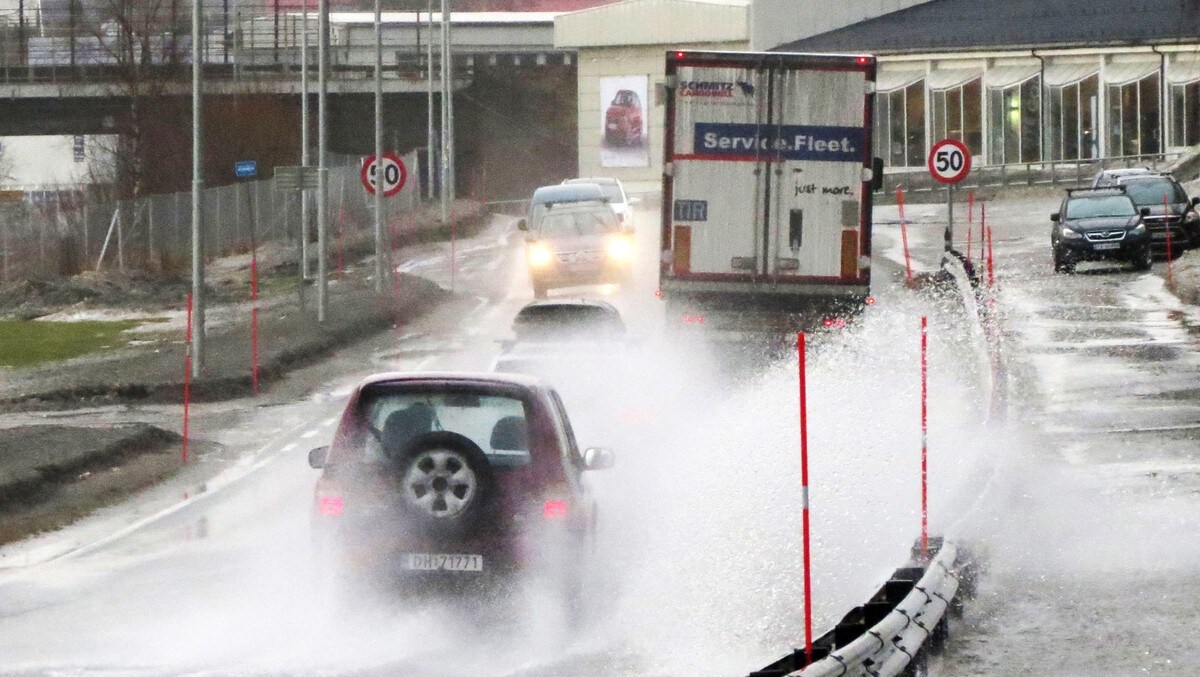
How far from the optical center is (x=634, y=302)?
121ft

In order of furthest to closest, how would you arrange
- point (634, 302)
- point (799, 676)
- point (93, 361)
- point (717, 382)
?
1. point (634, 302)
2. point (93, 361)
3. point (717, 382)
4. point (799, 676)

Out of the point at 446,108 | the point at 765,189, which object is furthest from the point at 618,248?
the point at 446,108

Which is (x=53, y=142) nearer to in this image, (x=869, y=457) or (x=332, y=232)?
(x=332, y=232)

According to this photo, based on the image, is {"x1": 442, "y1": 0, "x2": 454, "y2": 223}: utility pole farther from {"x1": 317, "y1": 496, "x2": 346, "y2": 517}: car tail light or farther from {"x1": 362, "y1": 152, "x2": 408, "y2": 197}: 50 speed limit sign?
{"x1": 317, "y1": 496, "x2": 346, "y2": 517}: car tail light

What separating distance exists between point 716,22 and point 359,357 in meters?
57.0

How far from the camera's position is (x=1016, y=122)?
7312 centimetres

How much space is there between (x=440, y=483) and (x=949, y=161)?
24921 mm

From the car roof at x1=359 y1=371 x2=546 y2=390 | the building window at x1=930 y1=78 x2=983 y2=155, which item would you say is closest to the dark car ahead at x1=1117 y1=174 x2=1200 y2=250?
the building window at x1=930 y1=78 x2=983 y2=155

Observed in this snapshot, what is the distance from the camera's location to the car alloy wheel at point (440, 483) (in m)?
10.2

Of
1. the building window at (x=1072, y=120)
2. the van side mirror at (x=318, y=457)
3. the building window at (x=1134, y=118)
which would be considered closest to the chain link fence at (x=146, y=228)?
the building window at (x=1072, y=120)

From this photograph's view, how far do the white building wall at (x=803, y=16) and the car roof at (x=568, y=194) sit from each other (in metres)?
36.2

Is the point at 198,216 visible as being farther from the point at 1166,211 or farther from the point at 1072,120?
the point at 1072,120

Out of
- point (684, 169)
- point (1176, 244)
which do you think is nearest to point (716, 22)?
point (1176, 244)

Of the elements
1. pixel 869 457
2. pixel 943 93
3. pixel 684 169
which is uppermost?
pixel 943 93
